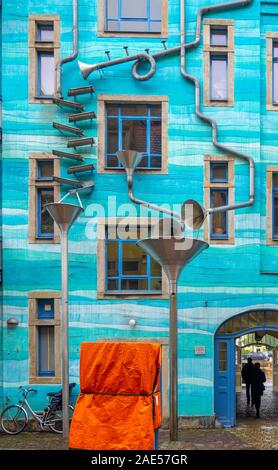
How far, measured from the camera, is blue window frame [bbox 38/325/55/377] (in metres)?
15.1

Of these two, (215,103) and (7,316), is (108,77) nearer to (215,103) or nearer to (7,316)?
(215,103)

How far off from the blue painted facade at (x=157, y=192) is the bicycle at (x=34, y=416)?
0.42 metres

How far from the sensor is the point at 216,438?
1368cm

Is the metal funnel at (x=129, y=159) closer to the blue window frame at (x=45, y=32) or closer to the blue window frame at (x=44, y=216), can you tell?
the blue window frame at (x=44, y=216)

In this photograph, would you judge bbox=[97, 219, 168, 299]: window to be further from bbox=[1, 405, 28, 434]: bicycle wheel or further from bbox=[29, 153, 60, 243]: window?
bbox=[1, 405, 28, 434]: bicycle wheel

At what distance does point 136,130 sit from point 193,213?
12.5 ft

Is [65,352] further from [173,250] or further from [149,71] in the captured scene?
[149,71]

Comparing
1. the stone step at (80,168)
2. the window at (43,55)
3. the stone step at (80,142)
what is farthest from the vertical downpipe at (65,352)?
the window at (43,55)

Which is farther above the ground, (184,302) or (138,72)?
(138,72)

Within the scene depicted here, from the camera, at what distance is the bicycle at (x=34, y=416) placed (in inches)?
565

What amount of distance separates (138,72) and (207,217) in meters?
4.70

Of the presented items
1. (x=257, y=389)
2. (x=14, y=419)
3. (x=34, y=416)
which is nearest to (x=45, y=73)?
(x=34, y=416)

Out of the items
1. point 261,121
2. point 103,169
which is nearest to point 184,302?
point 103,169

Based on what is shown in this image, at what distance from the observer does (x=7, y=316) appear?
49.5ft
